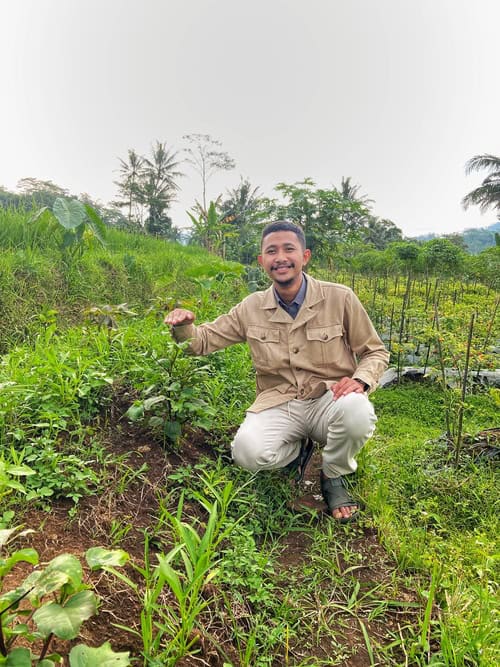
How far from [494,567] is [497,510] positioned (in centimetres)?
48

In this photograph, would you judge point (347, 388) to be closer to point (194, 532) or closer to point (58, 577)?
point (194, 532)

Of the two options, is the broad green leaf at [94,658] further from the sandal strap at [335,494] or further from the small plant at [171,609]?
the sandal strap at [335,494]

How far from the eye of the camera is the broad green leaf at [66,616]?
2.55 ft

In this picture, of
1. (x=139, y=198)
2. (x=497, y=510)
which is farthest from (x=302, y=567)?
(x=139, y=198)

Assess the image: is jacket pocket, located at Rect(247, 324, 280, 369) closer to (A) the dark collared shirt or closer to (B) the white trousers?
(A) the dark collared shirt

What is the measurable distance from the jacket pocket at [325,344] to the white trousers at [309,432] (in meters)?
0.17

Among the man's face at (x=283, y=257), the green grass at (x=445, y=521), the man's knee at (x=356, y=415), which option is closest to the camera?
the green grass at (x=445, y=521)

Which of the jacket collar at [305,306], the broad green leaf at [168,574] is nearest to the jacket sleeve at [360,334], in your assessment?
the jacket collar at [305,306]

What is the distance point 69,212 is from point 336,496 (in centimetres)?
295

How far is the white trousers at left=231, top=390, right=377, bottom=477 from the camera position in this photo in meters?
1.89

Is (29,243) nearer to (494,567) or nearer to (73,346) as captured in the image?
(73,346)

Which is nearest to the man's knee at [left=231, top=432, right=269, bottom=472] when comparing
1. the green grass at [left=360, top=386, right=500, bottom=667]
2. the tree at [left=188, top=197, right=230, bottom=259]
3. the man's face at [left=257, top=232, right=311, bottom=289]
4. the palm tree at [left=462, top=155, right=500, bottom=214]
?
the green grass at [left=360, top=386, right=500, bottom=667]

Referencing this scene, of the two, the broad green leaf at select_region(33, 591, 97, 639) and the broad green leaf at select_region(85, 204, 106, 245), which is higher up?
the broad green leaf at select_region(85, 204, 106, 245)

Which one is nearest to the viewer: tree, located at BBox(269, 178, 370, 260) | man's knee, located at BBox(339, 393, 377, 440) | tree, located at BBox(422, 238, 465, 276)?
man's knee, located at BBox(339, 393, 377, 440)
